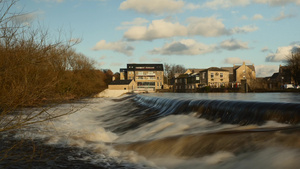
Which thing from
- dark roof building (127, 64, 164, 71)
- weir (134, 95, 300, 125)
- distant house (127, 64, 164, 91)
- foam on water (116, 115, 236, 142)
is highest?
dark roof building (127, 64, 164, 71)

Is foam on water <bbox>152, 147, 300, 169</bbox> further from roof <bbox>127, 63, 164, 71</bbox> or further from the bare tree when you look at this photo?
roof <bbox>127, 63, 164, 71</bbox>

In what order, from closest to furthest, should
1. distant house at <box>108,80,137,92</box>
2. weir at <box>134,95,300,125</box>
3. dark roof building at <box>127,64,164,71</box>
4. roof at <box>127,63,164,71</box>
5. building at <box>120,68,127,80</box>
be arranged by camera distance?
weir at <box>134,95,300,125</box> < distant house at <box>108,80,137,92</box> < dark roof building at <box>127,64,164,71</box> < roof at <box>127,63,164,71</box> < building at <box>120,68,127,80</box>

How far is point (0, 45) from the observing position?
29.6 feet

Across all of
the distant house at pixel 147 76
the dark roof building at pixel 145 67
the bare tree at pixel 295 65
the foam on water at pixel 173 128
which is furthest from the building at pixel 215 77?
the foam on water at pixel 173 128

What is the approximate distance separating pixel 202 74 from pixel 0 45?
59822 millimetres

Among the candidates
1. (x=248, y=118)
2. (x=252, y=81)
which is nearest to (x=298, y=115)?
(x=248, y=118)

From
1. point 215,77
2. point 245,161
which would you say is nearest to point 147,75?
point 215,77

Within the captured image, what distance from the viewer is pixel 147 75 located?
306 ft

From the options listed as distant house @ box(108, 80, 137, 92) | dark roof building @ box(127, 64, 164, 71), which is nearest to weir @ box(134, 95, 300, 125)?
distant house @ box(108, 80, 137, 92)

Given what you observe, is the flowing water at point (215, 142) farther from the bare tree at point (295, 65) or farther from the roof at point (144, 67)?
the roof at point (144, 67)

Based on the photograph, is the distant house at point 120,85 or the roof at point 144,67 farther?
the roof at point 144,67

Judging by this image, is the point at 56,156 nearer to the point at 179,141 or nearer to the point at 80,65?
the point at 179,141

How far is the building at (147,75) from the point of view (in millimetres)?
92812

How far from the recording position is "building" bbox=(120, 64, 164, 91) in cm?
9281
